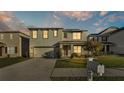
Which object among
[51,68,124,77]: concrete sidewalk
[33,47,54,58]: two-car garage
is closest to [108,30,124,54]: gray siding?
[33,47,54,58]: two-car garage

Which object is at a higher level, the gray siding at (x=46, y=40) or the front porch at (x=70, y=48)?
the gray siding at (x=46, y=40)

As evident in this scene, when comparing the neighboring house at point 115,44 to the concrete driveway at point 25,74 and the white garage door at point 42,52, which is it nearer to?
the white garage door at point 42,52

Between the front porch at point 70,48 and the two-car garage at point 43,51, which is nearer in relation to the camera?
the front porch at point 70,48

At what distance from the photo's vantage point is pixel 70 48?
3444 centimetres

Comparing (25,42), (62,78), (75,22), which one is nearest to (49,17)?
(75,22)

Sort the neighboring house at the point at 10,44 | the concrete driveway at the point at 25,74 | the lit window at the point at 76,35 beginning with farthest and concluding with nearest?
the lit window at the point at 76,35
the neighboring house at the point at 10,44
the concrete driveway at the point at 25,74

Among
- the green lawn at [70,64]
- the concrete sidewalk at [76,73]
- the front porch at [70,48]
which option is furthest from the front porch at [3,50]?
the concrete sidewalk at [76,73]

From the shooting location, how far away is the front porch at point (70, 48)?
3383 centimetres

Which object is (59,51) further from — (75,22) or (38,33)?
(75,22)

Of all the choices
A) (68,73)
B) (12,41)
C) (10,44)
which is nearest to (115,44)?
(12,41)

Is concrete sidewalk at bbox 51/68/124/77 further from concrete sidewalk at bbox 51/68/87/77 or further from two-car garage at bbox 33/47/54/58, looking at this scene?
two-car garage at bbox 33/47/54/58

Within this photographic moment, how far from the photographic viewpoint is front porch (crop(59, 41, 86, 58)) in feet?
111

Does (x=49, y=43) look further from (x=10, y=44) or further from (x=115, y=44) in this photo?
(x=115, y=44)
